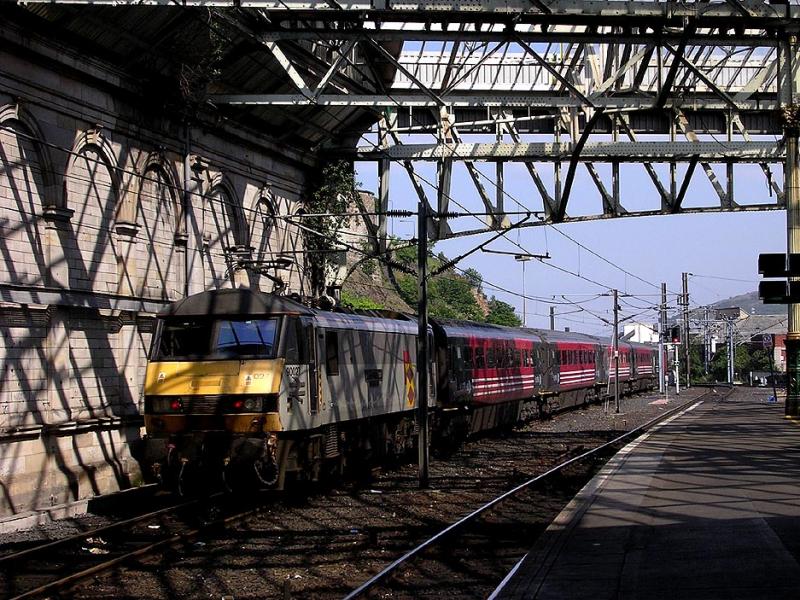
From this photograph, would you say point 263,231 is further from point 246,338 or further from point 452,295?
point 452,295

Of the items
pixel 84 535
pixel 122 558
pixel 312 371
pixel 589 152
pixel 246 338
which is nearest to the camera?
pixel 122 558

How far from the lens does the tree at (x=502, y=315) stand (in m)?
94.2

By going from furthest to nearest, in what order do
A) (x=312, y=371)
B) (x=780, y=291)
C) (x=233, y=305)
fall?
(x=780, y=291) → (x=312, y=371) → (x=233, y=305)

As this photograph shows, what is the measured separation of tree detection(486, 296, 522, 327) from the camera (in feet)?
309

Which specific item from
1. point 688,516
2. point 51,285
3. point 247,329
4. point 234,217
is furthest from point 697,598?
point 234,217

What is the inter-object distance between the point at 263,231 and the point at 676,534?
14.8 m

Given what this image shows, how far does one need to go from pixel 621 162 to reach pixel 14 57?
1431 cm

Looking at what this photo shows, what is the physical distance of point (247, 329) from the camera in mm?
14727

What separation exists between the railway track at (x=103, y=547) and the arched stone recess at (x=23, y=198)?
13.5 ft

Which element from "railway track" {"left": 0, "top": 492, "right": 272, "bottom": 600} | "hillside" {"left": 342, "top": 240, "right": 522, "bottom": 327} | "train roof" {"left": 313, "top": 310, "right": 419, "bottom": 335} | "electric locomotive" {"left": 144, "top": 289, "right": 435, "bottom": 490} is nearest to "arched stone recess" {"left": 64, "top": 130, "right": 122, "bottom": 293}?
"electric locomotive" {"left": 144, "top": 289, "right": 435, "bottom": 490}

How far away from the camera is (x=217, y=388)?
14.3m

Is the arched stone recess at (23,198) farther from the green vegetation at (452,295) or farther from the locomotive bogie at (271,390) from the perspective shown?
the green vegetation at (452,295)

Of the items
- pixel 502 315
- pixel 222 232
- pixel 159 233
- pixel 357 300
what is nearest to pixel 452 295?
pixel 502 315

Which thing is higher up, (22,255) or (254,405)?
(22,255)
